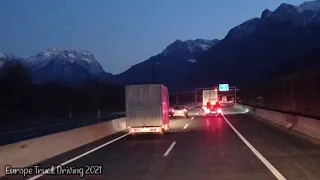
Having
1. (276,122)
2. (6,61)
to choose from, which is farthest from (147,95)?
(6,61)

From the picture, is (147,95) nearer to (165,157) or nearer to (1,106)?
(165,157)

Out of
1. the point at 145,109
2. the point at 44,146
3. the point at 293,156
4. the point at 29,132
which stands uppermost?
the point at 145,109

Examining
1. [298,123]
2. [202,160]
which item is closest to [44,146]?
[202,160]

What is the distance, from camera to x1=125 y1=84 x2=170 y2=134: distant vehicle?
27.5 meters

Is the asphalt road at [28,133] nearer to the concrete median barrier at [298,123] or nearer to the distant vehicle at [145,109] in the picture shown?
the distant vehicle at [145,109]

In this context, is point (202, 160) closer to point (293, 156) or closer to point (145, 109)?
point (293, 156)

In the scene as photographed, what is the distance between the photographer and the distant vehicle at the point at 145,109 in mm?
27469

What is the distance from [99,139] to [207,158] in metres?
11.0

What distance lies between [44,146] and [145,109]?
1147 centimetres

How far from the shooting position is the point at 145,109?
27.6m

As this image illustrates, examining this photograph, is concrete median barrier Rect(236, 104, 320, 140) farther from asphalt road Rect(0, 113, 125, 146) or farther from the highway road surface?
asphalt road Rect(0, 113, 125, 146)

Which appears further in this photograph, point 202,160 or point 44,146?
point 44,146

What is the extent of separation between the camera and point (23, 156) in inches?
563

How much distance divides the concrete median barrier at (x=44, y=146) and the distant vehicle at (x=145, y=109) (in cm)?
201
